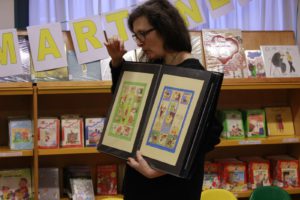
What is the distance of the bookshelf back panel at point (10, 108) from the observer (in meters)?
2.79

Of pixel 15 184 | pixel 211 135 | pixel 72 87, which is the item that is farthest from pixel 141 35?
pixel 15 184

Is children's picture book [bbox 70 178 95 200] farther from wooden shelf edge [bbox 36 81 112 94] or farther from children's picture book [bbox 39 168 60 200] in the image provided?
wooden shelf edge [bbox 36 81 112 94]

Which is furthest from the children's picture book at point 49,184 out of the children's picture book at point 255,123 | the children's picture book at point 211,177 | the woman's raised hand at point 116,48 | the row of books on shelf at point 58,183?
the woman's raised hand at point 116,48

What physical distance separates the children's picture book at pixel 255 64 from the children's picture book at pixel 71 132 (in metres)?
1.24

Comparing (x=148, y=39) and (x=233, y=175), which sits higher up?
(x=148, y=39)

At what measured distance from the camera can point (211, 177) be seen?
2975 millimetres

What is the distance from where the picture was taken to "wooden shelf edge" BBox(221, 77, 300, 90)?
109 inches

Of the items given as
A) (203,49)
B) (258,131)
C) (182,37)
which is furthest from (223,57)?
(182,37)

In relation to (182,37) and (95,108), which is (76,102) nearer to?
(95,108)

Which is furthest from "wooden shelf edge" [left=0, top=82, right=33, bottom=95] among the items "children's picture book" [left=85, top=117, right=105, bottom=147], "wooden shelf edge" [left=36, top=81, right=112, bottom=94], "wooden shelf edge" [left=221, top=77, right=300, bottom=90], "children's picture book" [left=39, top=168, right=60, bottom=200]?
"wooden shelf edge" [left=221, top=77, right=300, bottom=90]

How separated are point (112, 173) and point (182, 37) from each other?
5.50 ft

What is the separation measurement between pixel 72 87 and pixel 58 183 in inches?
25.4

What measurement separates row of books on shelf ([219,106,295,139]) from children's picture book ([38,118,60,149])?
3.64 feet

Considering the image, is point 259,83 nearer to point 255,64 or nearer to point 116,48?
point 255,64
